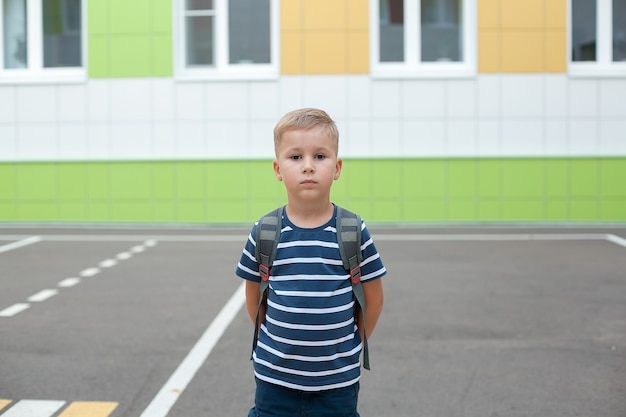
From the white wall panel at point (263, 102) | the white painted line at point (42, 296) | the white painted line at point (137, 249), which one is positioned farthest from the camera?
the white wall panel at point (263, 102)

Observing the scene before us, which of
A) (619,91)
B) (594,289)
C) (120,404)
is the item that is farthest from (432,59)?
(120,404)

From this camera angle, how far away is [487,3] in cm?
1514

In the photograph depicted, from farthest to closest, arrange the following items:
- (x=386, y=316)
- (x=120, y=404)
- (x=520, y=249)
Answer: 1. (x=520, y=249)
2. (x=386, y=316)
3. (x=120, y=404)

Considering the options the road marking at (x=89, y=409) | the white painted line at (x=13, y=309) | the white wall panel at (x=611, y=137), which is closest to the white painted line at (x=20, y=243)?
the white painted line at (x=13, y=309)

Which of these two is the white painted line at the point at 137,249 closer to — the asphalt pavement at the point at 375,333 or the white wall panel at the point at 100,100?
the asphalt pavement at the point at 375,333

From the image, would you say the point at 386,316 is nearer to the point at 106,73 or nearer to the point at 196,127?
the point at 196,127

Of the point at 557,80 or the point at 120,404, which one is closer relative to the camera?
the point at 120,404

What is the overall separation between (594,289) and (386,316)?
2522 millimetres

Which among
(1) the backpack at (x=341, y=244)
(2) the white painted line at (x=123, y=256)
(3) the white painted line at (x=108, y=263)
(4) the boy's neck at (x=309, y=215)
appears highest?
(4) the boy's neck at (x=309, y=215)

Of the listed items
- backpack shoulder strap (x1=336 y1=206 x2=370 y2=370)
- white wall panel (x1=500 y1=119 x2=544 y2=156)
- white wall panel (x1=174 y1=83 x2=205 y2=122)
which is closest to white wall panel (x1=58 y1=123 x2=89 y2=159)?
white wall panel (x1=174 y1=83 x2=205 y2=122)

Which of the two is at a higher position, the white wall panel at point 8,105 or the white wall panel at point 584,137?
the white wall panel at point 8,105

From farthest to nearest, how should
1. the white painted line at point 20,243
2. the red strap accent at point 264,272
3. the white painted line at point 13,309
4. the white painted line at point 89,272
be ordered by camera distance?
the white painted line at point 20,243 < the white painted line at point 89,272 < the white painted line at point 13,309 < the red strap accent at point 264,272

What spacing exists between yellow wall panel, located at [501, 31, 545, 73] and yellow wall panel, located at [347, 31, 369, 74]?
240cm

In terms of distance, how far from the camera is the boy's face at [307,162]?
9.16 feet
